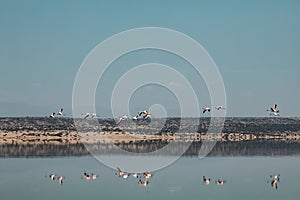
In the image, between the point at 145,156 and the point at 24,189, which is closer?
the point at 24,189

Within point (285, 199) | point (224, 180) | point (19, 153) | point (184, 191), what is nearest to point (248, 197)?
point (285, 199)

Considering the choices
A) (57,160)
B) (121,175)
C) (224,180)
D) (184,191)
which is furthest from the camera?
(57,160)

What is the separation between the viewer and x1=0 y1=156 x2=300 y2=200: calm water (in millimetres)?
32688

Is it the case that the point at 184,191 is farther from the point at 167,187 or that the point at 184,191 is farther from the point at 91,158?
the point at 91,158

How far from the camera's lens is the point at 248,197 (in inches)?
1231

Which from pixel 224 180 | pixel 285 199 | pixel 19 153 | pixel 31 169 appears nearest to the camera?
pixel 285 199

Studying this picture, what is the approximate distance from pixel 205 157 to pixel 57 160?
13136 millimetres

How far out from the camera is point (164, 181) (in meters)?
38.1

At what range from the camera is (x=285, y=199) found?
1220 inches

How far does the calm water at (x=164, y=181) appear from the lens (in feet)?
107

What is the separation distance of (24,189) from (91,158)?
21.1 m

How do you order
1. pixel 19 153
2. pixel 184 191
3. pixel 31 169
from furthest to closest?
pixel 19 153 < pixel 31 169 < pixel 184 191

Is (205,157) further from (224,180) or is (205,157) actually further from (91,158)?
(224,180)

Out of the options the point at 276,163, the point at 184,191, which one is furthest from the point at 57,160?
the point at 184,191
